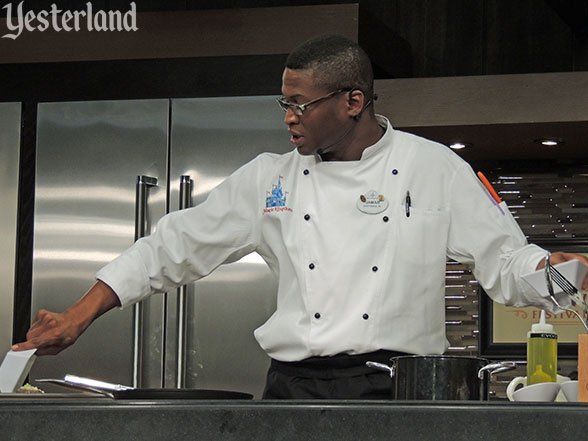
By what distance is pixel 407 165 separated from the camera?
2.28m

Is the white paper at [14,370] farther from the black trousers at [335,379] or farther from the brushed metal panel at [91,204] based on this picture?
the brushed metal panel at [91,204]

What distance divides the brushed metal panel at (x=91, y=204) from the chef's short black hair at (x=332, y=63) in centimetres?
138

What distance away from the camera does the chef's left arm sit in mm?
2055

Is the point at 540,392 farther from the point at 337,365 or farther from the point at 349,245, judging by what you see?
the point at 349,245

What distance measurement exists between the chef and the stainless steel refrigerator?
3.78 ft

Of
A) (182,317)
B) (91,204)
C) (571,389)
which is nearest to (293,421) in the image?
(571,389)

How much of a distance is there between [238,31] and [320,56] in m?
1.39

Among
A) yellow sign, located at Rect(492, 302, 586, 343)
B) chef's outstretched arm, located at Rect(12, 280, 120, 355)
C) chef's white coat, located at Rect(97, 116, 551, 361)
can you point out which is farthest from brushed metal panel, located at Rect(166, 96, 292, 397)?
chef's outstretched arm, located at Rect(12, 280, 120, 355)

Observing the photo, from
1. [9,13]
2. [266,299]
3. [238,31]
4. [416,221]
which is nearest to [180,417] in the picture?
[416,221]

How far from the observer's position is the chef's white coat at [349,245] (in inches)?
83.9

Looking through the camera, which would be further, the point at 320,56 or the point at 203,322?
the point at 203,322

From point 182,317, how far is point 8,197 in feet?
2.44

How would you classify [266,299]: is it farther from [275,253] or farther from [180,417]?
[180,417]
